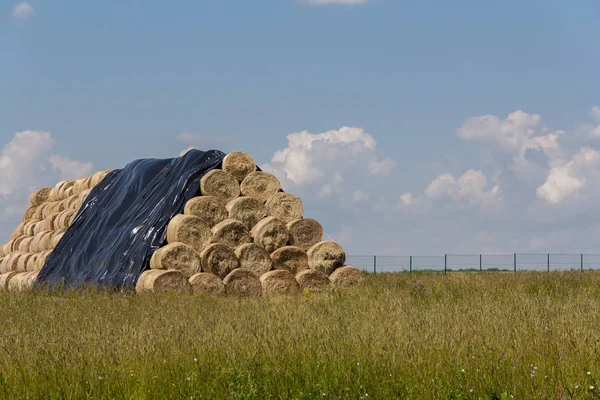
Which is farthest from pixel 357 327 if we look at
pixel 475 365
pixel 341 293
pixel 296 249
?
pixel 296 249

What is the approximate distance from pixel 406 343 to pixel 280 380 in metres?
1.49

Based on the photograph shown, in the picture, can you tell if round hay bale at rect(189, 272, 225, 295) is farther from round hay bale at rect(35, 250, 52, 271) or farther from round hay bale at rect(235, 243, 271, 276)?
round hay bale at rect(35, 250, 52, 271)

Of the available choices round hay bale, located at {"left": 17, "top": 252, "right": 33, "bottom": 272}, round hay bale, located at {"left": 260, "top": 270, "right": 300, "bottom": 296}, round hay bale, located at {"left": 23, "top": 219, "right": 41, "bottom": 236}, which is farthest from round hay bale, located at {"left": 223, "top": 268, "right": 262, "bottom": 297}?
round hay bale, located at {"left": 23, "top": 219, "right": 41, "bottom": 236}

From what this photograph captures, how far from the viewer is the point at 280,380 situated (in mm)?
6586

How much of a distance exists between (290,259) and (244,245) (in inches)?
41.7

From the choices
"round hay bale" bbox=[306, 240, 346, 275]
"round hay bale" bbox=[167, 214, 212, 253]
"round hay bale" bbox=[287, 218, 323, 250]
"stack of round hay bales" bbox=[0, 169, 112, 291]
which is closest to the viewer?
"round hay bale" bbox=[167, 214, 212, 253]

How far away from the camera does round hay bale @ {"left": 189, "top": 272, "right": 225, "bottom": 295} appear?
14523 millimetres

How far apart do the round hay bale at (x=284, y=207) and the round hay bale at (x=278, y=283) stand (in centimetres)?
150

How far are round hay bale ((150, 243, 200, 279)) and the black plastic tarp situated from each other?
3.22ft

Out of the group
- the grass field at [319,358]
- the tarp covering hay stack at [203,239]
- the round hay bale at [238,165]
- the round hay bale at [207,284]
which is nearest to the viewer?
the grass field at [319,358]

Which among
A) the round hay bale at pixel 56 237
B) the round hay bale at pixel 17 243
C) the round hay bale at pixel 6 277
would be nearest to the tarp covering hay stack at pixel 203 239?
the round hay bale at pixel 56 237

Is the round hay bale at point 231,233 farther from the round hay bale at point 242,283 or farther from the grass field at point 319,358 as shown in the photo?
the grass field at point 319,358

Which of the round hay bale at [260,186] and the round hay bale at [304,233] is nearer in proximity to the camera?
the round hay bale at [304,233]

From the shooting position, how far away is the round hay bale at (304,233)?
1603cm
